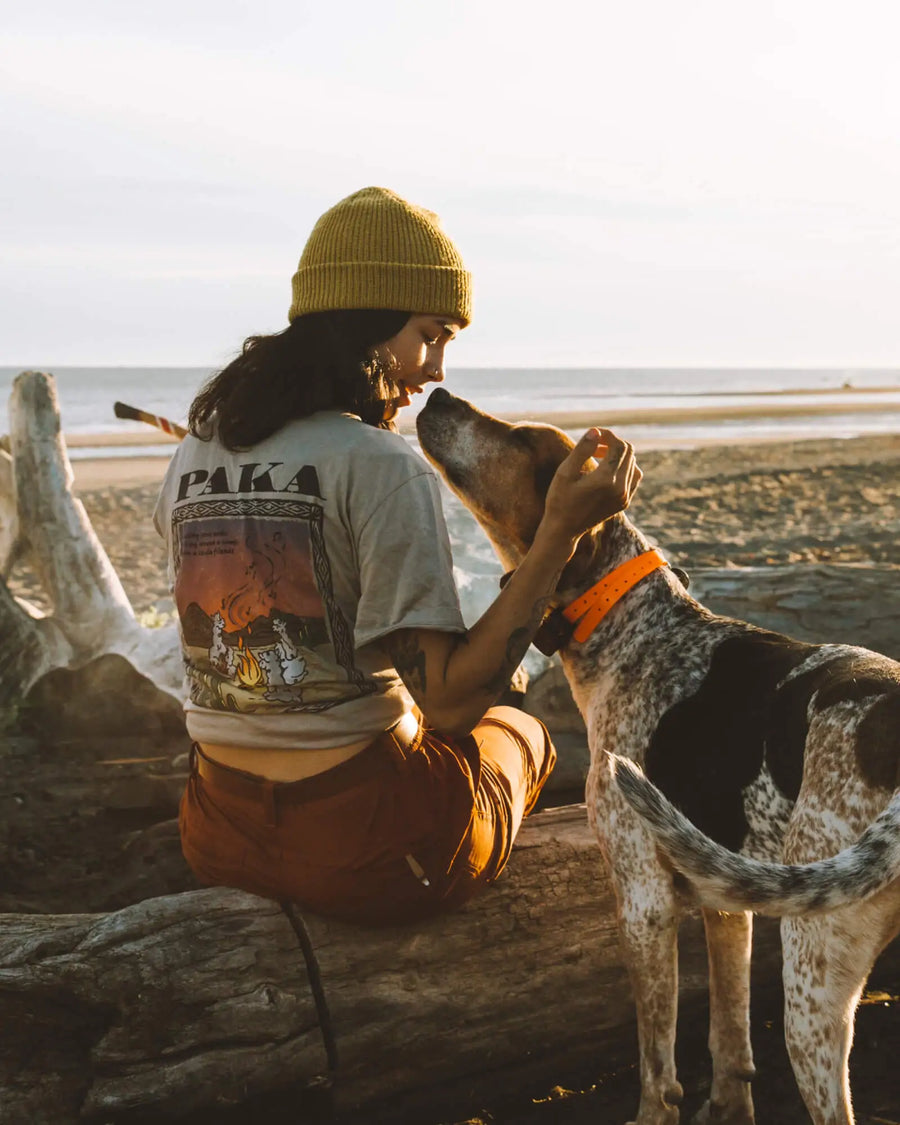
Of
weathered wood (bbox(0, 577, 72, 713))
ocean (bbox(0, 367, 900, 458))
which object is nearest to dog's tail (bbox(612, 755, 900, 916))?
weathered wood (bbox(0, 577, 72, 713))

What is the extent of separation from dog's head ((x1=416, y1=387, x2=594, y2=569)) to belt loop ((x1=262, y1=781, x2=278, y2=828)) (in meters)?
1.17

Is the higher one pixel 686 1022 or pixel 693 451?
pixel 693 451

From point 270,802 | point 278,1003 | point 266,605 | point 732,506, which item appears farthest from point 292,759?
point 732,506

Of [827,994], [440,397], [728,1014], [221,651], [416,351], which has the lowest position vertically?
[728,1014]

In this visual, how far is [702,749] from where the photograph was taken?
339 centimetres

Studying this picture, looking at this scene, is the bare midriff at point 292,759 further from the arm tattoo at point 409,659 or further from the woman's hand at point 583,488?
the woman's hand at point 583,488

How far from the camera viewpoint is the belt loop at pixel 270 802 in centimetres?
319

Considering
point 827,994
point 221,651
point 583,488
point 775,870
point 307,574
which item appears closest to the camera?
point 775,870

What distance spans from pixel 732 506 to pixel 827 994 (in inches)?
507

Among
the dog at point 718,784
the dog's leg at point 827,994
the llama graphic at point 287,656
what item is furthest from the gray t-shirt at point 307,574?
the dog's leg at point 827,994

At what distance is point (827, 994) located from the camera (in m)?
2.82

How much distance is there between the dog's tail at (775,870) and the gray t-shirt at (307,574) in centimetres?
72

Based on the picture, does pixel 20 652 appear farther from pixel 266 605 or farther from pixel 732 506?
pixel 732 506

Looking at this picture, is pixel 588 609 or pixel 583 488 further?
pixel 588 609
